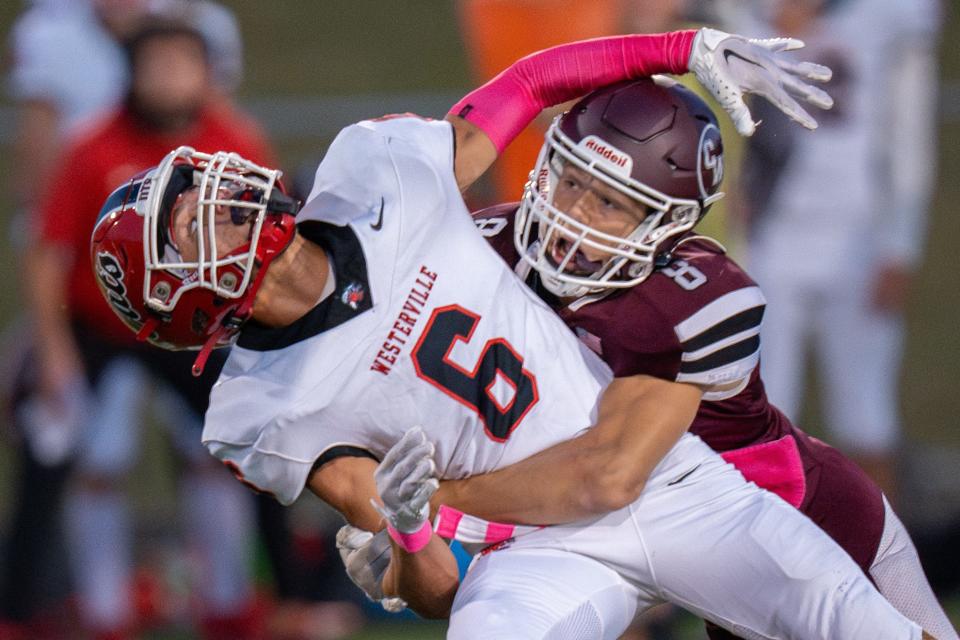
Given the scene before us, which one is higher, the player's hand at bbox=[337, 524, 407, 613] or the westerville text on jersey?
the westerville text on jersey

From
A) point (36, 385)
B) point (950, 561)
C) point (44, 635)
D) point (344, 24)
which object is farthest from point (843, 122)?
point (344, 24)

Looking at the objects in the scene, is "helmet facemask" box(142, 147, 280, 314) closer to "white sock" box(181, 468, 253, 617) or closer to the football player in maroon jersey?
the football player in maroon jersey

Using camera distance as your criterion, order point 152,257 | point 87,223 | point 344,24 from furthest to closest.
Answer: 1. point 344,24
2. point 87,223
3. point 152,257

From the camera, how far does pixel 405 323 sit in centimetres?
311

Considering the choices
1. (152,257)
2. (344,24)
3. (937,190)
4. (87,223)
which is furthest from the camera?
(344,24)

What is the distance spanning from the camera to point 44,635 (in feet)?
18.9

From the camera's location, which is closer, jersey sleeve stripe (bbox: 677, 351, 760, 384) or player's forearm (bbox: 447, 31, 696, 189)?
jersey sleeve stripe (bbox: 677, 351, 760, 384)

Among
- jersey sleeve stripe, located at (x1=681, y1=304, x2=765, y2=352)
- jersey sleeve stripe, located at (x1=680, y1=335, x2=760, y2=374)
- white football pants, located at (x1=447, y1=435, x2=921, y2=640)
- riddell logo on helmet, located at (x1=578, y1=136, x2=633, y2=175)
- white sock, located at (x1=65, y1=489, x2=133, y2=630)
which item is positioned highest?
riddell logo on helmet, located at (x1=578, y1=136, x2=633, y2=175)

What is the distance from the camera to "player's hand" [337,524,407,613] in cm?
313

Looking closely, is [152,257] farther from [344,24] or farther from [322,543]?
[344,24]

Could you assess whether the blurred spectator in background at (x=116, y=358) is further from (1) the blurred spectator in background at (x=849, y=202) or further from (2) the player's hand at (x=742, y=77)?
(2) the player's hand at (x=742, y=77)

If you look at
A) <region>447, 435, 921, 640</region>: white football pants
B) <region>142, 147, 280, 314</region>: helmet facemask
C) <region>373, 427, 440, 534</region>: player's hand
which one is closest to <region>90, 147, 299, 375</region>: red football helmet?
<region>142, 147, 280, 314</region>: helmet facemask

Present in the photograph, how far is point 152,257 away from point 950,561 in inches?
141

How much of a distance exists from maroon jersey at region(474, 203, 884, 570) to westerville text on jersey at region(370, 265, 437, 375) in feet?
0.94
